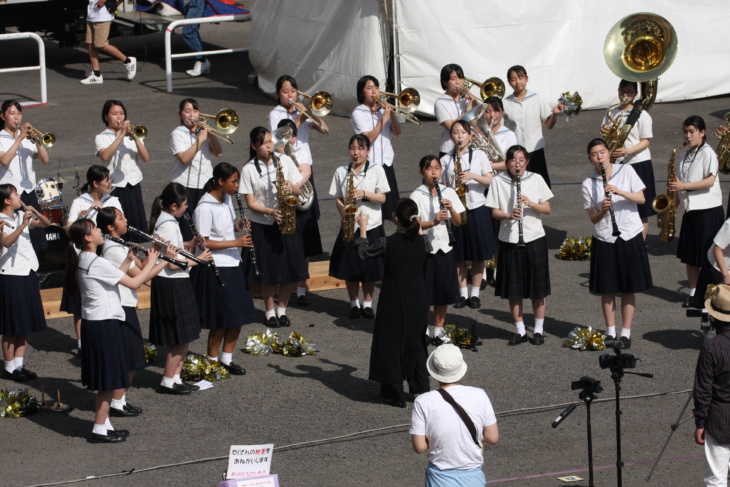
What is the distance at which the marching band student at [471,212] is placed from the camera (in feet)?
36.6

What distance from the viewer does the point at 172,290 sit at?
9203mm

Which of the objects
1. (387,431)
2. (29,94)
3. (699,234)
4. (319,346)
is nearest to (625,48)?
(699,234)

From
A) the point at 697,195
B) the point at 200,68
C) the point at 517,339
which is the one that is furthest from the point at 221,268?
the point at 200,68

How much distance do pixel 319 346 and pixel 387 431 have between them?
201cm

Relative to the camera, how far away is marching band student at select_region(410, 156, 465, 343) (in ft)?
33.6

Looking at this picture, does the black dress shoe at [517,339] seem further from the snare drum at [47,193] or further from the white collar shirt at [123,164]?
the snare drum at [47,193]

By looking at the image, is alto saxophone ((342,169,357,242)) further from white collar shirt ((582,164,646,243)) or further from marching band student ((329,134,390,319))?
white collar shirt ((582,164,646,243))

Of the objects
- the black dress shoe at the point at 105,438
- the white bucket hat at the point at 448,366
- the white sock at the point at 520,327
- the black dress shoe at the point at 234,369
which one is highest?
the white bucket hat at the point at 448,366

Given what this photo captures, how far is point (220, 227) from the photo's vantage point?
9.59 metres

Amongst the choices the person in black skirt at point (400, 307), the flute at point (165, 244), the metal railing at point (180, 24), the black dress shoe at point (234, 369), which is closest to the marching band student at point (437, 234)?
A: the person in black skirt at point (400, 307)

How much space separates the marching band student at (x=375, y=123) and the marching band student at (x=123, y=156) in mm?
2119

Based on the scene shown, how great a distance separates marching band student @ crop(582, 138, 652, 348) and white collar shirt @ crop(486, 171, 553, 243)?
41 cm

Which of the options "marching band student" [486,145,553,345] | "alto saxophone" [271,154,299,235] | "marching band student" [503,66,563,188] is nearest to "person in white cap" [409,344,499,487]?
"marching band student" [486,145,553,345]

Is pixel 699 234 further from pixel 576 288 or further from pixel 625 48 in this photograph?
pixel 625 48
